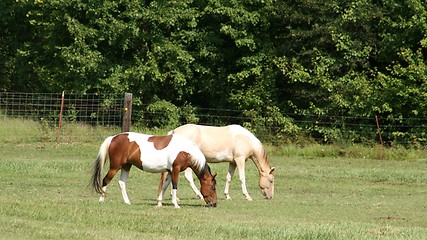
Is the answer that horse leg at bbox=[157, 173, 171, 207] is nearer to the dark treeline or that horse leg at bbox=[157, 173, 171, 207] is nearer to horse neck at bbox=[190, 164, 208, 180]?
horse neck at bbox=[190, 164, 208, 180]

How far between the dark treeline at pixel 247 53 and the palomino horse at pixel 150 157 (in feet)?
58.8

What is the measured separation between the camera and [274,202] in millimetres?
17969

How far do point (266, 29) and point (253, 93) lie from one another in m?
2.55

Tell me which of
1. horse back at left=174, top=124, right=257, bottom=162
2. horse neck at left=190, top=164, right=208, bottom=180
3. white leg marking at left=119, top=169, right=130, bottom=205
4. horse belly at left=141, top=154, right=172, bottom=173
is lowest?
white leg marking at left=119, top=169, right=130, bottom=205

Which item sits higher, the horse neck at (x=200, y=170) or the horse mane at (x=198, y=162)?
the horse mane at (x=198, y=162)

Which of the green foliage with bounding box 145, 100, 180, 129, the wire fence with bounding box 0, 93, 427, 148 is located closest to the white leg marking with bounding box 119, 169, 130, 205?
the wire fence with bounding box 0, 93, 427, 148

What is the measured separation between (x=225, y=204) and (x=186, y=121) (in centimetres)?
2060

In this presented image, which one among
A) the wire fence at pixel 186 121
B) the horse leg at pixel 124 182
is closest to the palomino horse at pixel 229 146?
the horse leg at pixel 124 182

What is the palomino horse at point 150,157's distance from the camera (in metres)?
16.2

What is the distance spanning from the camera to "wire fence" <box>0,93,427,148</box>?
104 feet

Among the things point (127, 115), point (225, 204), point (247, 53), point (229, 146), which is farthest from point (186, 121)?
point (225, 204)

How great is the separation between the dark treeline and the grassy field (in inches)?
261

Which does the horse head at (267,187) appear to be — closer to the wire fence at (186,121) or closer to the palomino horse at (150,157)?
the palomino horse at (150,157)

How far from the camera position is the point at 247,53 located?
3859 cm
